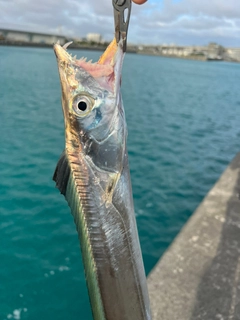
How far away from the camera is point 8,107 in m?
17.3

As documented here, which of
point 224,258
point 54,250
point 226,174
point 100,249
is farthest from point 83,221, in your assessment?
point 226,174

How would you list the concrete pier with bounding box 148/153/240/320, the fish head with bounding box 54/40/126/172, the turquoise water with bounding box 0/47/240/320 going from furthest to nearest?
1. the turquoise water with bounding box 0/47/240/320
2. the concrete pier with bounding box 148/153/240/320
3. the fish head with bounding box 54/40/126/172

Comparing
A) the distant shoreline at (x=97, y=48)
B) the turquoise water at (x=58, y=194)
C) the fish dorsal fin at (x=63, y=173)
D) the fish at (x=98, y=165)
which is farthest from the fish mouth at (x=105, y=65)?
the distant shoreline at (x=97, y=48)

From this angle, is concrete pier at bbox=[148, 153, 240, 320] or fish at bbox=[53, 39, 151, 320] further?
concrete pier at bbox=[148, 153, 240, 320]

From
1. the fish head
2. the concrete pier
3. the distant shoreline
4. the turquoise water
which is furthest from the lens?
the distant shoreline

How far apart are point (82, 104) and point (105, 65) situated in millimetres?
275

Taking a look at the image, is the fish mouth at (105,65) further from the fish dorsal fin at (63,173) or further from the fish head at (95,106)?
the fish dorsal fin at (63,173)

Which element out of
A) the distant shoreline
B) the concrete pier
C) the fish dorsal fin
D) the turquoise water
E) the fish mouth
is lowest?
the turquoise water

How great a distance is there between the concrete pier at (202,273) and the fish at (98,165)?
5.41 ft

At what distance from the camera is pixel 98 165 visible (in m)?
2.06

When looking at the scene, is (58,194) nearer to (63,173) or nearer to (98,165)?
(63,173)

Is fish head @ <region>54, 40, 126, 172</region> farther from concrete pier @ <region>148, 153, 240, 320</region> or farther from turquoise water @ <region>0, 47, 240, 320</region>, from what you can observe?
turquoise water @ <region>0, 47, 240, 320</region>

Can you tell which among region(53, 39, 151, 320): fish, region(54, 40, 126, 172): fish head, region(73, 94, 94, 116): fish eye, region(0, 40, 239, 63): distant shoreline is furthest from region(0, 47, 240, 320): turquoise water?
region(0, 40, 239, 63): distant shoreline

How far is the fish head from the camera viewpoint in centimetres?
201
